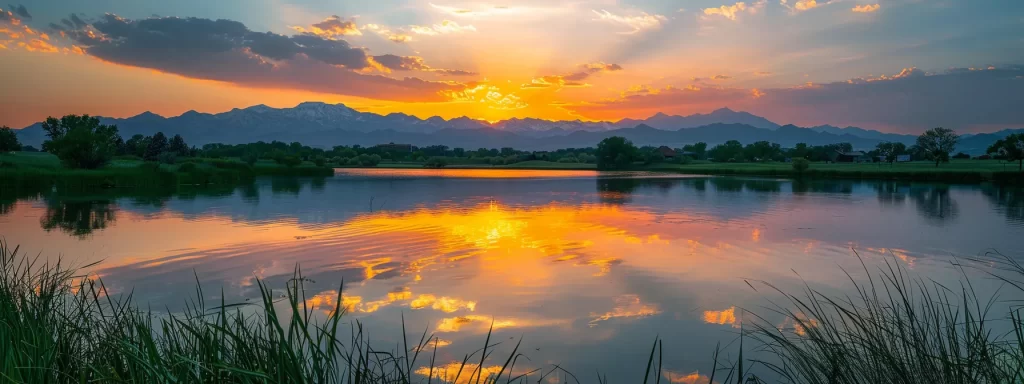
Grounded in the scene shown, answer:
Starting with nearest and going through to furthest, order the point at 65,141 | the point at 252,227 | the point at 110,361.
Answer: the point at 110,361, the point at 252,227, the point at 65,141

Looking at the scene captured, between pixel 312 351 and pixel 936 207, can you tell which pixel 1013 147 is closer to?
pixel 936 207

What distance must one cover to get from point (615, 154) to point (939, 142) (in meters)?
58.9

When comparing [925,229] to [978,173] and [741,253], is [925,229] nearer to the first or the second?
[741,253]

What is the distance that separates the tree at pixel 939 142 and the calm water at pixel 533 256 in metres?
60.6

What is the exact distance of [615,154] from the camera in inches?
4919

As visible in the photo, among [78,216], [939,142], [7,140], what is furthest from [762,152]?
[7,140]

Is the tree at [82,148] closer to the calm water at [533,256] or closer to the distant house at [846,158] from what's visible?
the calm water at [533,256]

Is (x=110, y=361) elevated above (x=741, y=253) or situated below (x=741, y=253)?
above

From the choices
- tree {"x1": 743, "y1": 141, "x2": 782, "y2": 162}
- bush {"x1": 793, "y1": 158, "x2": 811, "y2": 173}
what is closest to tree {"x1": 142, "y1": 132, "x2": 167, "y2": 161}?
bush {"x1": 793, "y1": 158, "x2": 811, "y2": 173}

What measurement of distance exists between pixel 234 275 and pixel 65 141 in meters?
50.6

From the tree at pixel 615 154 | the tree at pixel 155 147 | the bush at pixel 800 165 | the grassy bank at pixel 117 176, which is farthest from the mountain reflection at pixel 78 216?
the tree at pixel 615 154

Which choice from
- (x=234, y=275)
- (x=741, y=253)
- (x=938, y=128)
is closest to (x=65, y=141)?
(x=234, y=275)

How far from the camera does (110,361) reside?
4324 millimetres

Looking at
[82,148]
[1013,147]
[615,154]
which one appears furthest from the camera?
[615,154]
